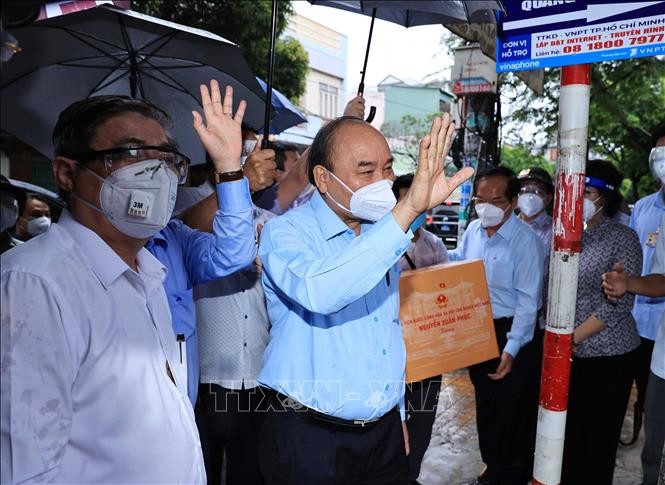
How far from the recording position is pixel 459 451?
4203mm

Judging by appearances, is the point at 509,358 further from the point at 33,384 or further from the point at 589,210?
the point at 33,384

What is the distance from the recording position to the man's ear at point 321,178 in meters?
1.99

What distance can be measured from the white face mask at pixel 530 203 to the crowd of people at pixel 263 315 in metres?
0.76

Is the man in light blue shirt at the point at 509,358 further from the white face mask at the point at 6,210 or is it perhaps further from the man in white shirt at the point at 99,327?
the white face mask at the point at 6,210

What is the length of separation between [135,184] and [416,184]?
2.51 feet

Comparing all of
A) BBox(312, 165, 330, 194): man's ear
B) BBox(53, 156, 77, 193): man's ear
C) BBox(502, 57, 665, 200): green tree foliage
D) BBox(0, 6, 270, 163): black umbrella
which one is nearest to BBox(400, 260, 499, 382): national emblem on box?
BBox(312, 165, 330, 194): man's ear

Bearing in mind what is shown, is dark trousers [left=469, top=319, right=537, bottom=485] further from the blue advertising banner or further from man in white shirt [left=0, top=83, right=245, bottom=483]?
man in white shirt [left=0, top=83, right=245, bottom=483]

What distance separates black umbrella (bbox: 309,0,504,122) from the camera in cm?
266

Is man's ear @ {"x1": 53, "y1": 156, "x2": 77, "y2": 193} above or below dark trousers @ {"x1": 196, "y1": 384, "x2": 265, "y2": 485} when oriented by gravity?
above

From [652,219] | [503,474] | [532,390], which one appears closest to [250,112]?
[532,390]

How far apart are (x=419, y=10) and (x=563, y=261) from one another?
1.58 m

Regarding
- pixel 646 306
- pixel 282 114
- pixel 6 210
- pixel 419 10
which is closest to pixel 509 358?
pixel 646 306

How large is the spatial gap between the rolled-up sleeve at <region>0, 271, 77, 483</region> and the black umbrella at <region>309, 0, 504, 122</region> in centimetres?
189

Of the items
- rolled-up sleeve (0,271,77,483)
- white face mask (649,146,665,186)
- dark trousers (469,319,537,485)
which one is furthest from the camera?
dark trousers (469,319,537,485)
